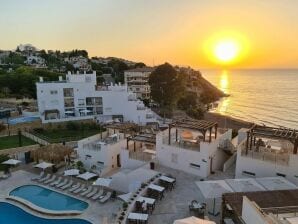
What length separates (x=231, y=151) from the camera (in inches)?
815

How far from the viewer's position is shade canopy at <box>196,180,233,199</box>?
1330 cm

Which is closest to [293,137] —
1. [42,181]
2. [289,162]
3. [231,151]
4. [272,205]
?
[289,162]

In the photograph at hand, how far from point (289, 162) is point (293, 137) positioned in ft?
5.16

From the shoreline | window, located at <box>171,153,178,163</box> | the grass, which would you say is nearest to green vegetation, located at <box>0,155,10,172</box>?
the grass

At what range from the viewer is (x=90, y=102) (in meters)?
45.0

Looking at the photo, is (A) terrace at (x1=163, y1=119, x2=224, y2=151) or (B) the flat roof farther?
(A) terrace at (x1=163, y1=119, x2=224, y2=151)

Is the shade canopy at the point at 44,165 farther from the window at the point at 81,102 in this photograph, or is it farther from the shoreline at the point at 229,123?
the shoreline at the point at 229,123

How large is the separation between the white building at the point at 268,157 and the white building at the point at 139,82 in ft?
183

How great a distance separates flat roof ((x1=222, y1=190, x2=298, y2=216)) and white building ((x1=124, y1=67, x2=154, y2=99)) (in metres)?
61.4

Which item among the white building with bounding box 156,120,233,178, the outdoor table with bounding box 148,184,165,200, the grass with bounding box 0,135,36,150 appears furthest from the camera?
the grass with bounding box 0,135,36,150

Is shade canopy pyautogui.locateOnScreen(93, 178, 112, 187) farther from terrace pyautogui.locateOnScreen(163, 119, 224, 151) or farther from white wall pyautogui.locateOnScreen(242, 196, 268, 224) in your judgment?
white wall pyautogui.locateOnScreen(242, 196, 268, 224)

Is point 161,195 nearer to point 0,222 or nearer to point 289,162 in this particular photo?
point 289,162

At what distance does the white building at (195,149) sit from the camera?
61.1 ft

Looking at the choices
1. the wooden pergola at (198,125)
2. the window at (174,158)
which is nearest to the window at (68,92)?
the wooden pergola at (198,125)
